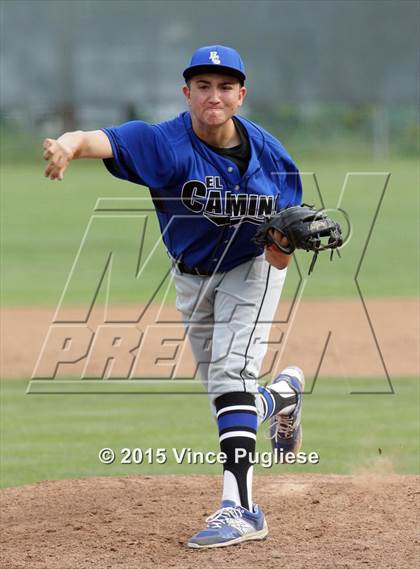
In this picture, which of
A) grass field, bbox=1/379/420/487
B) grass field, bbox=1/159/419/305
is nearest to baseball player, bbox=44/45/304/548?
grass field, bbox=1/379/420/487

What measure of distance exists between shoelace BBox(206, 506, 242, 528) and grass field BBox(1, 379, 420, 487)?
62.2 inches

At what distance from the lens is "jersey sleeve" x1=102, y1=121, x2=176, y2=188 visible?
4.18 m

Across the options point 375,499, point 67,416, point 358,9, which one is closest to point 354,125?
point 358,9

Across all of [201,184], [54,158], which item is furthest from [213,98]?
[54,158]

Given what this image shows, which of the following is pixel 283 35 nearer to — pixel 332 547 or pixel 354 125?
pixel 354 125

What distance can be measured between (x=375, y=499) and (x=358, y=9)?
22546 millimetres

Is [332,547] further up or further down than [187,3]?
further down

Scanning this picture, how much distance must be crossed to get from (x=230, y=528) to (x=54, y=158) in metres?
1.59

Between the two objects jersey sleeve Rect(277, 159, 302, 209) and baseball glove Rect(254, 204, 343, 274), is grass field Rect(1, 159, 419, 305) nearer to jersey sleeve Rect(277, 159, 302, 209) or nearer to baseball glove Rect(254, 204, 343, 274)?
jersey sleeve Rect(277, 159, 302, 209)

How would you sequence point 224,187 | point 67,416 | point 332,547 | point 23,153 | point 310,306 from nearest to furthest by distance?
1. point 332,547
2. point 224,187
3. point 67,416
4. point 310,306
5. point 23,153

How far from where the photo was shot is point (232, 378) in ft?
14.0

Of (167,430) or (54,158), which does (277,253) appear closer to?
(54,158)

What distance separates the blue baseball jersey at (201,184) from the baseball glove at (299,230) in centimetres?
18

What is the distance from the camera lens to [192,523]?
444cm
